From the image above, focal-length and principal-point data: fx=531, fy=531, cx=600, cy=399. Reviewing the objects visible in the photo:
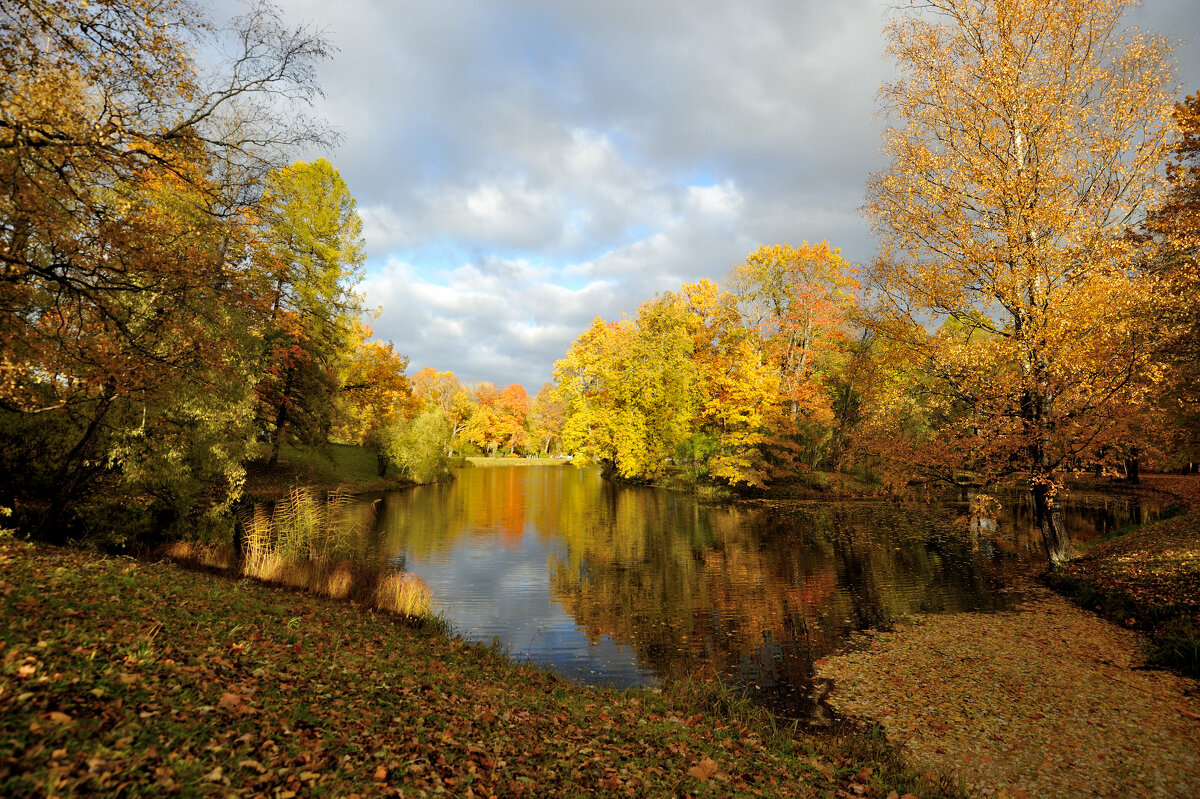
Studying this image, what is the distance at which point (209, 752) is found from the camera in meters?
4.32

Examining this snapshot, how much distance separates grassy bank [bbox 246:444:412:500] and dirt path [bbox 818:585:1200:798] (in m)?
24.3

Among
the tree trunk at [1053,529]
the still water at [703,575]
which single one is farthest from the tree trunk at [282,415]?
the tree trunk at [1053,529]

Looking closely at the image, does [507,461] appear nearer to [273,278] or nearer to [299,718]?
[273,278]

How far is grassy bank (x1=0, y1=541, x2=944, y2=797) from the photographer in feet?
13.4

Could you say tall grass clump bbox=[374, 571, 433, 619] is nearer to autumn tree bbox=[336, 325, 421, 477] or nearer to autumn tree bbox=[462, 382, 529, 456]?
autumn tree bbox=[336, 325, 421, 477]

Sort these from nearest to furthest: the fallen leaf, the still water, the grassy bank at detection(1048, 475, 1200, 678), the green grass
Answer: the fallen leaf
the grassy bank at detection(1048, 475, 1200, 678)
the still water
the green grass

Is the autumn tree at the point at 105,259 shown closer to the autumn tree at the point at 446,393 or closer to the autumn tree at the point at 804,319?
the autumn tree at the point at 804,319

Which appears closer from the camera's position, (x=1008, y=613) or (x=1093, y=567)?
(x=1008, y=613)

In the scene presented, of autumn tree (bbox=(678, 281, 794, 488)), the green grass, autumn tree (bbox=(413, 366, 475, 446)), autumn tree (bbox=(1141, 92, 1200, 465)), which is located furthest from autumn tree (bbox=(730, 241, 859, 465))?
autumn tree (bbox=(413, 366, 475, 446))

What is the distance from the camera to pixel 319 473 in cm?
3334

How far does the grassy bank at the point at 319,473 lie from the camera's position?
2817cm

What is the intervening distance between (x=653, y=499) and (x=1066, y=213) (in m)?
26.9

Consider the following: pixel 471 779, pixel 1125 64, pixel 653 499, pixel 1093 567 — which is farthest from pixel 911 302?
pixel 653 499

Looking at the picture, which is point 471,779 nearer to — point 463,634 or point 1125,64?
point 463,634
